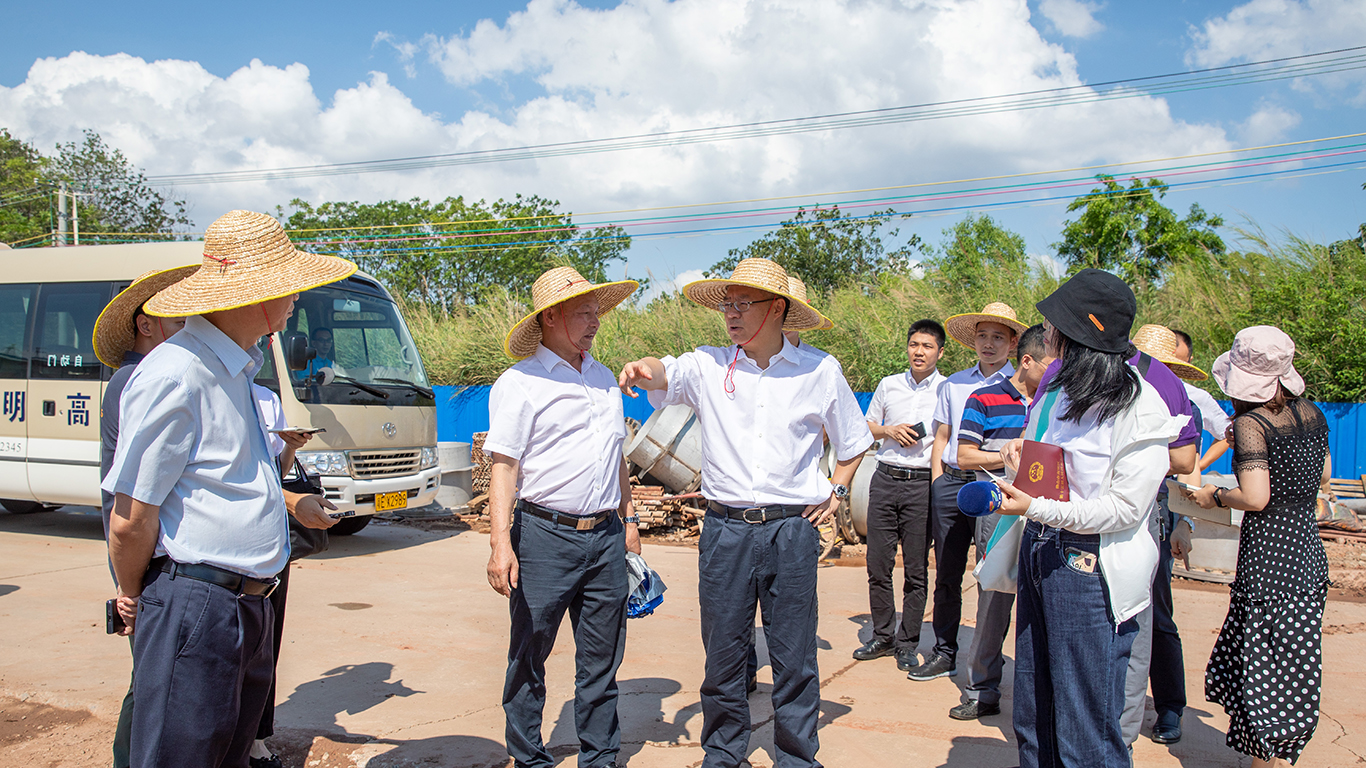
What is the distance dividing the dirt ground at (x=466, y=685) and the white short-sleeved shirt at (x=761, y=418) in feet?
4.15

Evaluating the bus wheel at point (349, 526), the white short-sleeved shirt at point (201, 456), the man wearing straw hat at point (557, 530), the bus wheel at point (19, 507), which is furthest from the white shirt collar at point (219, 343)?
the bus wheel at point (19, 507)

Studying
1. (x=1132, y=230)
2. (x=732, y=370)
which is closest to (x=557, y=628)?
(x=732, y=370)

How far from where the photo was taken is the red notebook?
8.52 feet

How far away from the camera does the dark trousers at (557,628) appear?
3.25 meters

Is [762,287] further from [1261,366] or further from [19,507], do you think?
[19,507]

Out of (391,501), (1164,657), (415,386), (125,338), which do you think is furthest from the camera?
(415,386)

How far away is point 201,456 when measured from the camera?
2.18 metres

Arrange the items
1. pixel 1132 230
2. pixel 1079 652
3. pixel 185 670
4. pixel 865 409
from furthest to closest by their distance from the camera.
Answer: pixel 1132 230
pixel 865 409
pixel 1079 652
pixel 185 670

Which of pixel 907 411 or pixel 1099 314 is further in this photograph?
pixel 907 411

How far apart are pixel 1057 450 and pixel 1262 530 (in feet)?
4.83

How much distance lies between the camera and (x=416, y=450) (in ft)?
29.3

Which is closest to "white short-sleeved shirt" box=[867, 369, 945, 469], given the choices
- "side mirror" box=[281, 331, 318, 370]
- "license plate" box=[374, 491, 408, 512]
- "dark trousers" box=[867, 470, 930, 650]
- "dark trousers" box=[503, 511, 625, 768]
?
"dark trousers" box=[867, 470, 930, 650]

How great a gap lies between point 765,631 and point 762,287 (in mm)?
1322

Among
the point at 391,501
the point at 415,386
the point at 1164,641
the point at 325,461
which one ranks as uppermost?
the point at 415,386
